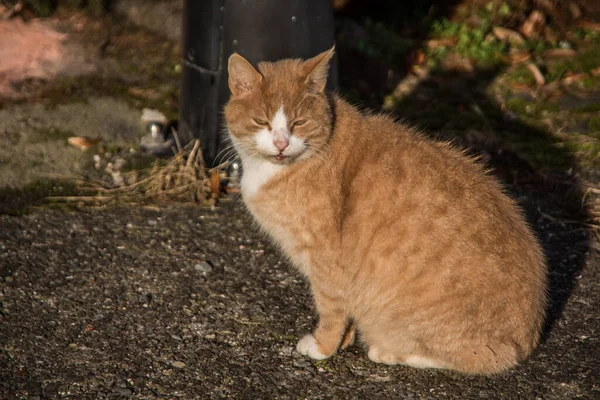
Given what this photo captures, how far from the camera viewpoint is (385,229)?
3.58m

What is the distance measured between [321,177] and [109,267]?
4.77 ft

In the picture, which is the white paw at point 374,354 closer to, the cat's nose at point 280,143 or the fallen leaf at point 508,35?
the cat's nose at point 280,143

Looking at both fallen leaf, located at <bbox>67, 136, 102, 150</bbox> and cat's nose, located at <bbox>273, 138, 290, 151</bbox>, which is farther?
fallen leaf, located at <bbox>67, 136, 102, 150</bbox>

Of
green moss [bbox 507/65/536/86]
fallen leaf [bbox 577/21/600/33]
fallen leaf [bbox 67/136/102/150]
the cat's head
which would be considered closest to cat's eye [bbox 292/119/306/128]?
the cat's head

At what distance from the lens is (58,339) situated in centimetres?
378

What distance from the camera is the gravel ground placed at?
11.6 feet

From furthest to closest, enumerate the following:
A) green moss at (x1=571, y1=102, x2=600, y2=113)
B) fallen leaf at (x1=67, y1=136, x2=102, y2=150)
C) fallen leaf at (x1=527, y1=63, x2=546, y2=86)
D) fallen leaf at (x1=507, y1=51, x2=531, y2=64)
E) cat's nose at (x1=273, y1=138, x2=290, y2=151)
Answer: fallen leaf at (x1=507, y1=51, x2=531, y2=64)
fallen leaf at (x1=527, y1=63, x2=546, y2=86)
green moss at (x1=571, y1=102, x2=600, y2=113)
fallen leaf at (x1=67, y1=136, x2=102, y2=150)
cat's nose at (x1=273, y1=138, x2=290, y2=151)

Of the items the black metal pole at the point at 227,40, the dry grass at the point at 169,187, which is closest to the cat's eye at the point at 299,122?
the black metal pole at the point at 227,40

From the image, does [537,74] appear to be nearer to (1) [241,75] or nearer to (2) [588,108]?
(2) [588,108]

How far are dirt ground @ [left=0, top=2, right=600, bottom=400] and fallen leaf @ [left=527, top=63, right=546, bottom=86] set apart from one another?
2.6 inches

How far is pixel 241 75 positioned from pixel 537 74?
3.74 meters

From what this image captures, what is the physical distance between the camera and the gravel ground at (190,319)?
3.54 meters

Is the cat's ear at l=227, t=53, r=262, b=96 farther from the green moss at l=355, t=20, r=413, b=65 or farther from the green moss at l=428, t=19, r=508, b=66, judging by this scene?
the green moss at l=428, t=19, r=508, b=66

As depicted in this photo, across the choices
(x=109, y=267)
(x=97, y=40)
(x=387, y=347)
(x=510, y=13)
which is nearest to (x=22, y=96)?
(x=97, y=40)
